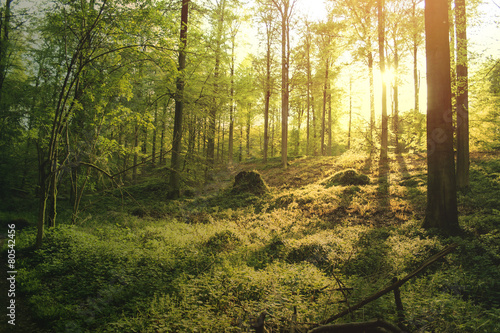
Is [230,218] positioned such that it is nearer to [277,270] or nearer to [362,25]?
[277,270]

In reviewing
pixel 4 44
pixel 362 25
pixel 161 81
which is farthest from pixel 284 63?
pixel 4 44

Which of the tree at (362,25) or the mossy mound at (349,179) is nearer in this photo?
the mossy mound at (349,179)

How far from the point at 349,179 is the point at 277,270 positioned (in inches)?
357

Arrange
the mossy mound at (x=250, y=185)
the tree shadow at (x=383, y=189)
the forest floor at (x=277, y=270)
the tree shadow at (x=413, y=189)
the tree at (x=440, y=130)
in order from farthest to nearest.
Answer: the mossy mound at (x=250, y=185), the tree shadow at (x=383, y=189), the tree shadow at (x=413, y=189), the tree at (x=440, y=130), the forest floor at (x=277, y=270)

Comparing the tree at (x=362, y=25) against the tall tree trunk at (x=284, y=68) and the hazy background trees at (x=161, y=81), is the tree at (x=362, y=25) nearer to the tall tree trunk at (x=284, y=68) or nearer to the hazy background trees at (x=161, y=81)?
the hazy background trees at (x=161, y=81)

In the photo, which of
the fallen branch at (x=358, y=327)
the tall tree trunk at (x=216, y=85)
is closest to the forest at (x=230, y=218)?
the fallen branch at (x=358, y=327)

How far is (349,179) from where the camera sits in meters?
12.8

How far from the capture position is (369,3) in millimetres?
14922

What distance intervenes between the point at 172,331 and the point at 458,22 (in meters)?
12.9

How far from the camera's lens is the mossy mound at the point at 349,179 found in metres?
12.5

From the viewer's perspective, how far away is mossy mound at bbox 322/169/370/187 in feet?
40.9

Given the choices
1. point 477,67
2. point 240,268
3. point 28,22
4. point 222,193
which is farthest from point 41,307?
point 28,22

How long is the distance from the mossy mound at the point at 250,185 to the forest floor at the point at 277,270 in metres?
3.98

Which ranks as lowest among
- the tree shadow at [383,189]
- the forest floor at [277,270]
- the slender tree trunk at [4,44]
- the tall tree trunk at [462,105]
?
the forest floor at [277,270]
